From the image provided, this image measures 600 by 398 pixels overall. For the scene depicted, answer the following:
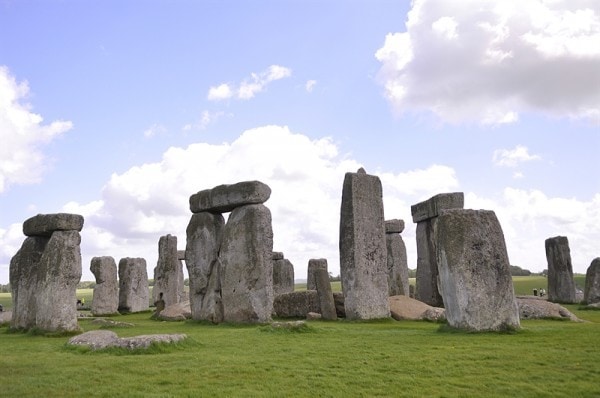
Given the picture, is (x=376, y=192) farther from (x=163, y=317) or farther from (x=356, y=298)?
(x=163, y=317)

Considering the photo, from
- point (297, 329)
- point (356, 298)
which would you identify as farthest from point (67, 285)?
point (356, 298)

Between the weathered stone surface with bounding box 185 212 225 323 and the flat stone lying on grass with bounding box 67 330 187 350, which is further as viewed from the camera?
the weathered stone surface with bounding box 185 212 225 323

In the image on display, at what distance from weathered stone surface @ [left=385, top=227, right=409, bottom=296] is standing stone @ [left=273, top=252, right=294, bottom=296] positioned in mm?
6386

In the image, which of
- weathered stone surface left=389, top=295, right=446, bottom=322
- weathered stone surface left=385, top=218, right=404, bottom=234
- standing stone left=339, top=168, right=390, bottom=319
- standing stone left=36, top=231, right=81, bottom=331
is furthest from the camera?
weathered stone surface left=385, top=218, right=404, bottom=234

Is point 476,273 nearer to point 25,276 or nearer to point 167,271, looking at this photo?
point 25,276

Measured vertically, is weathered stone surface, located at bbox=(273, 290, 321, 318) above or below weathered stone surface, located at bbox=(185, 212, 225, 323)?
below

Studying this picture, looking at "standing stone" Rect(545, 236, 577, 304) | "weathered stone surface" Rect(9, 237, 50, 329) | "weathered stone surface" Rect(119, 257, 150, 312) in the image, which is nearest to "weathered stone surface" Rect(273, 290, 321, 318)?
"weathered stone surface" Rect(9, 237, 50, 329)

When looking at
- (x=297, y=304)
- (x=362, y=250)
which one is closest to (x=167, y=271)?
(x=297, y=304)

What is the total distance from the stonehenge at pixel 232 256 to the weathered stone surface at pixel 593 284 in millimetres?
15553

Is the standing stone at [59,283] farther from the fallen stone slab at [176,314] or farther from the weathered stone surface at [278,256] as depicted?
the weathered stone surface at [278,256]

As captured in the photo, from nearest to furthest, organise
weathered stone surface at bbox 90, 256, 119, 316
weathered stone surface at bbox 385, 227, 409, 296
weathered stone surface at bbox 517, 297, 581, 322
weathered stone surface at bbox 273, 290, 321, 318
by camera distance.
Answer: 1. weathered stone surface at bbox 517, 297, 581, 322
2. weathered stone surface at bbox 273, 290, 321, 318
3. weathered stone surface at bbox 385, 227, 409, 296
4. weathered stone surface at bbox 90, 256, 119, 316

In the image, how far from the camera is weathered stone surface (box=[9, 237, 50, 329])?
15.4m

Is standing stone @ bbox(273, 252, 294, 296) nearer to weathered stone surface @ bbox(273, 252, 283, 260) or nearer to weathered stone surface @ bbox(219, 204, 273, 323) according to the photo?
weathered stone surface @ bbox(273, 252, 283, 260)

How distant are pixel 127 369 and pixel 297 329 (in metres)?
5.16
